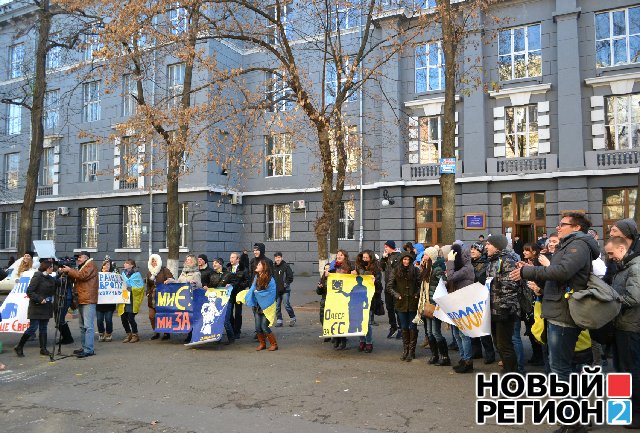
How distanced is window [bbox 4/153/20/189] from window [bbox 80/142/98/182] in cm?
562

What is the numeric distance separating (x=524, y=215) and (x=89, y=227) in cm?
2367

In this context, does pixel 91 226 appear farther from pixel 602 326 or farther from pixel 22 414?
pixel 602 326

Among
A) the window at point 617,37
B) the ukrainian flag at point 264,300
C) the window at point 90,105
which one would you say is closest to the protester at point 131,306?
the ukrainian flag at point 264,300

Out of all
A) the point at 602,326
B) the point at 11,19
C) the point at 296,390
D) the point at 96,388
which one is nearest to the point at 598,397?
the point at 602,326

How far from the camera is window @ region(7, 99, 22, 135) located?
112ft

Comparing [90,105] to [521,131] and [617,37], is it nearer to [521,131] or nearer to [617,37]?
[521,131]

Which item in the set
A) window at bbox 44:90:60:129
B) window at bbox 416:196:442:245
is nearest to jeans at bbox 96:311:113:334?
window at bbox 416:196:442:245

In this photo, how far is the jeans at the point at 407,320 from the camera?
888 cm

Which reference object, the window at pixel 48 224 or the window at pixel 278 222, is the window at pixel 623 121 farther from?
the window at pixel 48 224

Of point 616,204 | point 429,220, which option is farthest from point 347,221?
point 616,204

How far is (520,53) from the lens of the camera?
23.3m

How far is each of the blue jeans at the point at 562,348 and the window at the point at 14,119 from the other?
36346 mm

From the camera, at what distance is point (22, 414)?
649 centimetres

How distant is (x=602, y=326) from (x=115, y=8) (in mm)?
13584
